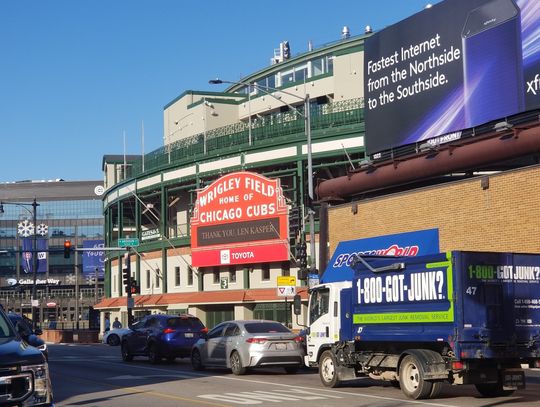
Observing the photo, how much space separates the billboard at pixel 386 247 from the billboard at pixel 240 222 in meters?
13.0

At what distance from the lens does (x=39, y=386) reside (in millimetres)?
9070

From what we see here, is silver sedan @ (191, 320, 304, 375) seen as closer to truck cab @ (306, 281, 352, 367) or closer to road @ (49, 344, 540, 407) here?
road @ (49, 344, 540, 407)

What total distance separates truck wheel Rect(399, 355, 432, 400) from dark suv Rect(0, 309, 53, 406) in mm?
8664

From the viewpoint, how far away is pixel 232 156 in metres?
52.2

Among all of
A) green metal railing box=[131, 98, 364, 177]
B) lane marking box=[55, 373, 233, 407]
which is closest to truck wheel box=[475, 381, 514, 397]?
lane marking box=[55, 373, 233, 407]

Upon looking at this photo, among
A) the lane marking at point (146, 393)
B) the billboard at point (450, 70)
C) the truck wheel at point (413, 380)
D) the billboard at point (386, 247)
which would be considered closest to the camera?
the truck wheel at point (413, 380)

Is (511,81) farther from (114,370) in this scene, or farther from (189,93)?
(189,93)

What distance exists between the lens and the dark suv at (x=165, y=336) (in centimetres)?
2923

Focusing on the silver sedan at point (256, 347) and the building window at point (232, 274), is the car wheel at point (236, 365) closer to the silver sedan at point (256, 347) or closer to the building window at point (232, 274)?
the silver sedan at point (256, 347)

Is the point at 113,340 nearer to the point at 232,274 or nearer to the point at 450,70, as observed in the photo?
the point at 232,274

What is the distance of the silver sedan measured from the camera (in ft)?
76.3

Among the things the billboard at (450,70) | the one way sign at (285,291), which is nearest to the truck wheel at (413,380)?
the billboard at (450,70)

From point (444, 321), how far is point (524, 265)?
204cm

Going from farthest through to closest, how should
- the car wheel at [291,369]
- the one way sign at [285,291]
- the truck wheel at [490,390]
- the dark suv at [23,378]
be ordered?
1. the one way sign at [285,291]
2. the car wheel at [291,369]
3. the truck wheel at [490,390]
4. the dark suv at [23,378]
